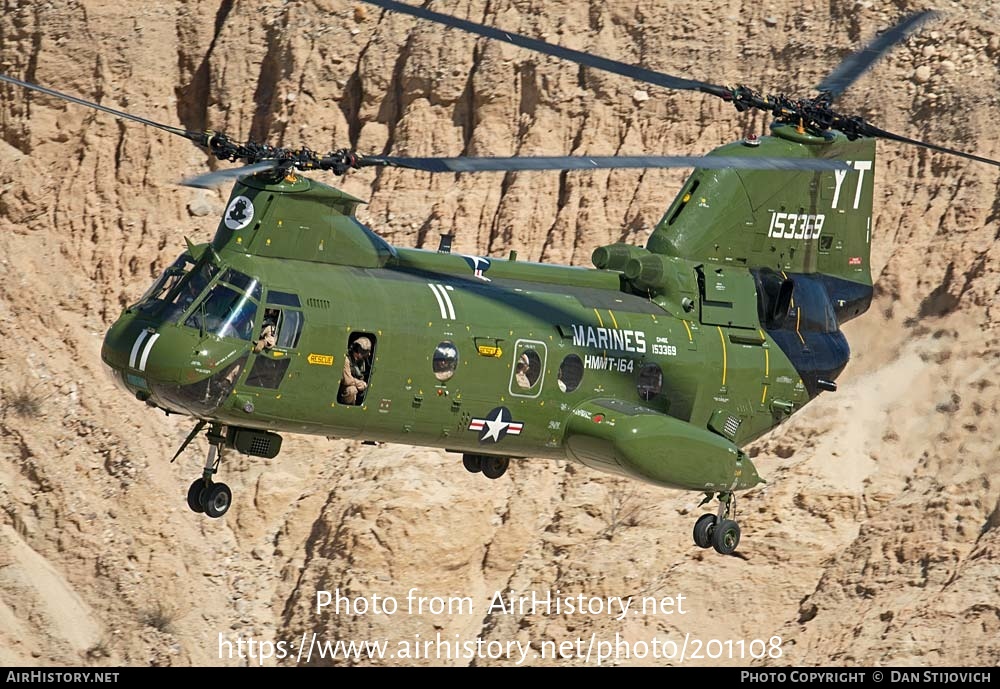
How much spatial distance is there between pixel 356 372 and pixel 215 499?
2.25 m

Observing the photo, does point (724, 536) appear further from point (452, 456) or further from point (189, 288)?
point (452, 456)

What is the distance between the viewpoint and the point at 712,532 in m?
24.7

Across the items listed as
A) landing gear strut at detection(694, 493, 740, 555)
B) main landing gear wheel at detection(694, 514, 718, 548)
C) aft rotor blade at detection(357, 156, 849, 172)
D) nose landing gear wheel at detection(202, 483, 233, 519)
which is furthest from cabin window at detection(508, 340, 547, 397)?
nose landing gear wheel at detection(202, 483, 233, 519)

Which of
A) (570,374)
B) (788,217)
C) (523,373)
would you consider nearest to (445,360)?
(523,373)

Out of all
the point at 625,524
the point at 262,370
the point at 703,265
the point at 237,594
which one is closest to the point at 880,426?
the point at 625,524

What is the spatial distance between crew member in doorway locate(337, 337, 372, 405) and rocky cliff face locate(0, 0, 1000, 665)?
995 centimetres

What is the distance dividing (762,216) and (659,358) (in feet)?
10.2

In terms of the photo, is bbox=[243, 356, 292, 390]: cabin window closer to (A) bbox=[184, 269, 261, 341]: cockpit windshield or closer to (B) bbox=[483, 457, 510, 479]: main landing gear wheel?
(A) bbox=[184, 269, 261, 341]: cockpit windshield

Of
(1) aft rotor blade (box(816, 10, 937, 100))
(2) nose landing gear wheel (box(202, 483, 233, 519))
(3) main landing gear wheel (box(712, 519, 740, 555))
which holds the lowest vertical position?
(2) nose landing gear wheel (box(202, 483, 233, 519))

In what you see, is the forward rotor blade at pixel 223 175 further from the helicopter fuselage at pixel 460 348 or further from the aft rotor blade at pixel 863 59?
the aft rotor blade at pixel 863 59

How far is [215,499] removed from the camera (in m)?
22.5

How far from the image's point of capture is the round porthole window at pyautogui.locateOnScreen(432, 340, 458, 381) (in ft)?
73.8

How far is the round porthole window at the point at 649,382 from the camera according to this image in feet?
80.1

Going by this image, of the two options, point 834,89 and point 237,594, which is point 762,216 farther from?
point 237,594
